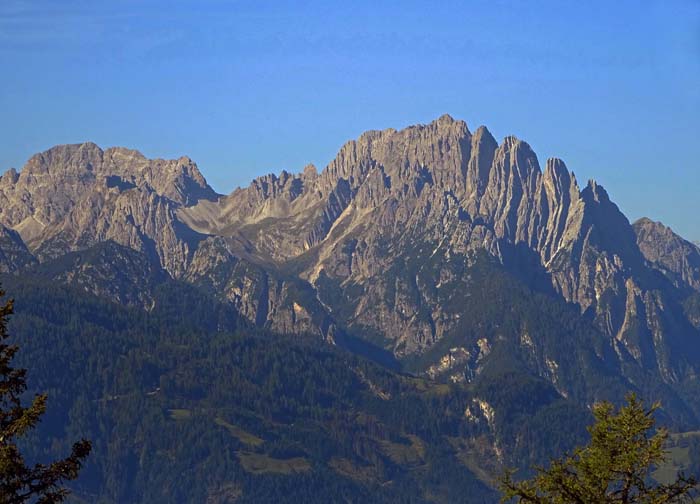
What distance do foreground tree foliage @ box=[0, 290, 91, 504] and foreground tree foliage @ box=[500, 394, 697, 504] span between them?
1872 centimetres

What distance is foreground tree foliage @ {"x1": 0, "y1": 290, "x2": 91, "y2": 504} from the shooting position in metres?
61.8

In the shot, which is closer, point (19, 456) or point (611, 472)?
point (19, 456)

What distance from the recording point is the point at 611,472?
66500 millimetres

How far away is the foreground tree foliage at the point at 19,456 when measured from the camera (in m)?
61.8

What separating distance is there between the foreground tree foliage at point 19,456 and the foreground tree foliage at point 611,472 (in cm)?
1872

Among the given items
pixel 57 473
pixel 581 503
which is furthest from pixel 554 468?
pixel 57 473

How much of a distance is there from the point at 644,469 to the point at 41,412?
2538cm

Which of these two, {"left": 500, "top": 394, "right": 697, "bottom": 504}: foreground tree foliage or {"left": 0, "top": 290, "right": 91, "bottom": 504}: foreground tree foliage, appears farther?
{"left": 500, "top": 394, "right": 697, "bottom": 504}: foreground tree foliage

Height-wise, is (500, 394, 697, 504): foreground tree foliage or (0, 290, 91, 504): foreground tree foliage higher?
(500, 394, 697, 504): foreground tree foliage

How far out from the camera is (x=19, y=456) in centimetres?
6322

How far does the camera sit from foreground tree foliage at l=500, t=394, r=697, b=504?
6538cm

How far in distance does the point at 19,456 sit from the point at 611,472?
81.7 ft

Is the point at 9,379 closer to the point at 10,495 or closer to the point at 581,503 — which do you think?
the point at 10,495

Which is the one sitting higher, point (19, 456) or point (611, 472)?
point (611, 472)
